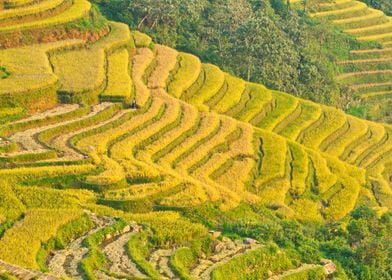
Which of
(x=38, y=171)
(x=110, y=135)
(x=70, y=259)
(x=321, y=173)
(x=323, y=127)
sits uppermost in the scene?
(x=70, y=259)

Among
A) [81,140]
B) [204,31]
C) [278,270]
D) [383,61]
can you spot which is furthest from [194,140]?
[383,61]

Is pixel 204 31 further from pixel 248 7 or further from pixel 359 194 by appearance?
pixel 359 194

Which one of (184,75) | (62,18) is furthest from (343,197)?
(62,18)

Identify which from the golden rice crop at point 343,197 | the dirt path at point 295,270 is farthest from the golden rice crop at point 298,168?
the dirt path at point 295,270

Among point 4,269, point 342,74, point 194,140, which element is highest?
point 4,269

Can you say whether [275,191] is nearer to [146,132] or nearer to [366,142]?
[146,132]

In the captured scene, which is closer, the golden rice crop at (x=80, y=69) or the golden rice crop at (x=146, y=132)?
the golden rice crop at (x=146, y=132)

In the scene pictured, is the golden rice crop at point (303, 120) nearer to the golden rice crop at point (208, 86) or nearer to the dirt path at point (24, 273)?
the golden rice crop at point (208, 86)
